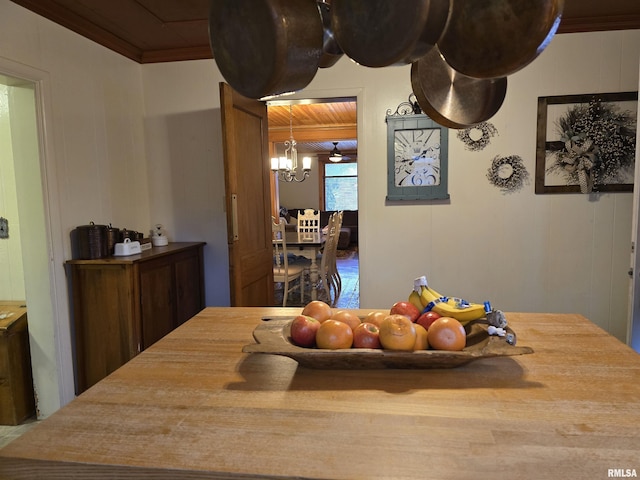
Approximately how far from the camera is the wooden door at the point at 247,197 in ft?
8.68

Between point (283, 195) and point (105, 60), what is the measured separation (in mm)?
8843

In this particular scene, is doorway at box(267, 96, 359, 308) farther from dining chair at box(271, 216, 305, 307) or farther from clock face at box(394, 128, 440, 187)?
dining chair at box(271, 216, 305, 307)

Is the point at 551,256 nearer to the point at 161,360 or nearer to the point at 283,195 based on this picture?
the point at 161,360

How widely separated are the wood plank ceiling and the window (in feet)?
28.6

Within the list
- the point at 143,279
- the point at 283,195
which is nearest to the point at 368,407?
the point at 143,279

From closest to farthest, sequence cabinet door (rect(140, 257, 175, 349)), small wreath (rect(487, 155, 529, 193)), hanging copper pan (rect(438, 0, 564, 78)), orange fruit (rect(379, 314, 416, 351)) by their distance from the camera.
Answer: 1. hanging copper pan (rect(438, 0, 564, 78))
2. orange fruit (rect(379, 314, 416, 351))
3. cabinet door (rect(140, 257, 175, 349))
4. small wreath (rect(487, 155, 529, 193))

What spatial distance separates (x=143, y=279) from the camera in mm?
2576

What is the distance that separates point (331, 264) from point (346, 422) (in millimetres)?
4177

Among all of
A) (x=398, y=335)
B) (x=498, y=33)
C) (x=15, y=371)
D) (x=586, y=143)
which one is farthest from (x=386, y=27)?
(x=15, y=371)

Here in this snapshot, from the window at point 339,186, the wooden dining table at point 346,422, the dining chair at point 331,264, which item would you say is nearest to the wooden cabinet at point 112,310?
the wooden dining table at point 346,422

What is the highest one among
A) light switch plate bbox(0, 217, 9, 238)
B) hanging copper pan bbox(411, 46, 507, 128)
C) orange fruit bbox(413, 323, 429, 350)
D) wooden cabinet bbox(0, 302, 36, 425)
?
hanging copper pan bbox(411, 46, 507, 128)

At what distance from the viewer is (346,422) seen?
34.3 inches

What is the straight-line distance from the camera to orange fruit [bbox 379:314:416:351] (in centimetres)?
107

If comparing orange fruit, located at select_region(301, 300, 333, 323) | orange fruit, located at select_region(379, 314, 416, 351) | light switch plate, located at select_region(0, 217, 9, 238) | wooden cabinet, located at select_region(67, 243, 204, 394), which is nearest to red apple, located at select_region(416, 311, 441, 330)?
orange fruit, located at select_region(379, 314, 416, 351)
